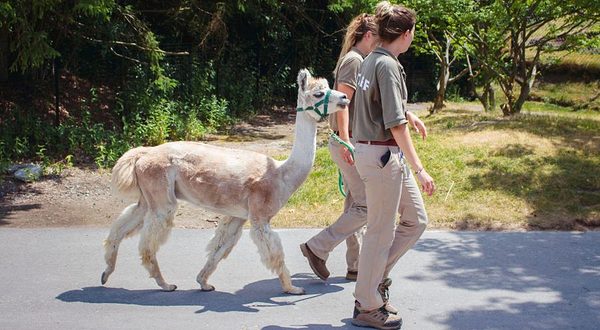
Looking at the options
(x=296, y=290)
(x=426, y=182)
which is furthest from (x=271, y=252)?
(x=426, y=182)

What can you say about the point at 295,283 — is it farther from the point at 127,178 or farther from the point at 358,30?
the point at 358,30

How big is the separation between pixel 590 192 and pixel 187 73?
9409 millimetres

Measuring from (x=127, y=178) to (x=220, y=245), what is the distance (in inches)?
40.9

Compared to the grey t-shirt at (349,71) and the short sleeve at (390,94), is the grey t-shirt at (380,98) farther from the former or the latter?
the grey t-shirt at (349,71)

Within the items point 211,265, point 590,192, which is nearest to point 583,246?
point 590,192

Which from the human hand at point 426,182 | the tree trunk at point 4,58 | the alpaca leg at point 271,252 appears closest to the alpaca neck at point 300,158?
the alpaca leg at point 271,252

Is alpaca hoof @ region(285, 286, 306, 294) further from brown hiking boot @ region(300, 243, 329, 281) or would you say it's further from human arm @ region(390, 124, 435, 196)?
human arm @ region(390, 124, 435, 196)

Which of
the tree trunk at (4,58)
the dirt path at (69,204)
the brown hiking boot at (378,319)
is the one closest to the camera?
the brown hiking boot at (378,319)

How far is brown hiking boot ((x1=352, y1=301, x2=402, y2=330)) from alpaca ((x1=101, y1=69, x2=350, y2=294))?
933 mm

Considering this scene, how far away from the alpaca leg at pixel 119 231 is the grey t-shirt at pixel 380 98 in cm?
238

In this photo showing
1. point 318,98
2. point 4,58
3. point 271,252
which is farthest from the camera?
point 4,58

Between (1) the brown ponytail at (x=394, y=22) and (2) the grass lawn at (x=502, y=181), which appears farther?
(2) the grass lawn at (x=502, y=181)

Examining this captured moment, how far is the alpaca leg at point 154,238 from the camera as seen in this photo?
595 centimetres

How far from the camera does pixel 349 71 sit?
6031mm
